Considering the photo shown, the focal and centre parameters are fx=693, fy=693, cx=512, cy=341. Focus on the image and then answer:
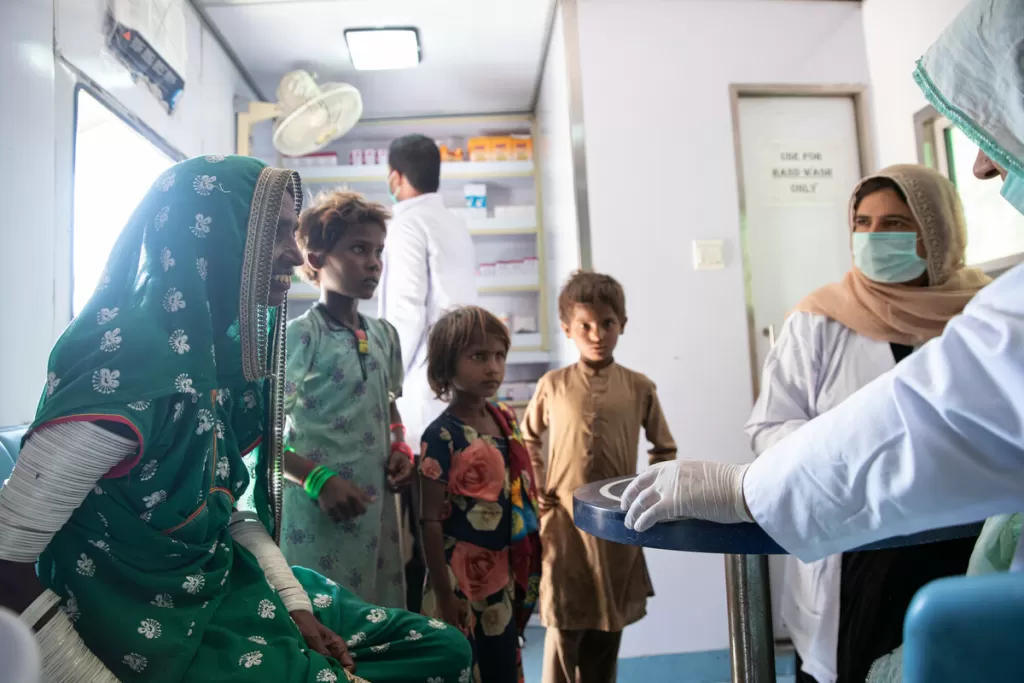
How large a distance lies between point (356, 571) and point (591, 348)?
975mm

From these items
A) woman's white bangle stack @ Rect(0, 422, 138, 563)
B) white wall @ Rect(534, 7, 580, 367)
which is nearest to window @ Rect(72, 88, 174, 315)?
woman's white bangle stack @ Rect(0, 422, 138, 563)

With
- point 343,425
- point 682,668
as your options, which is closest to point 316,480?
point 343,425

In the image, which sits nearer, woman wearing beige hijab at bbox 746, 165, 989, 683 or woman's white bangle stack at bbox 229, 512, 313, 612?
woman's white bangle stack at bbox 229, 512, 313, 612

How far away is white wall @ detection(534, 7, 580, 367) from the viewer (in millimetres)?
3131

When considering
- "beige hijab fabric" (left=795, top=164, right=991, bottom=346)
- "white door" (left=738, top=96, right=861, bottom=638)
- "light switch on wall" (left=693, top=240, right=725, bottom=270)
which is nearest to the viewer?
"beige hijab fabric" (left=795, top=164, right=991, bottom=346)

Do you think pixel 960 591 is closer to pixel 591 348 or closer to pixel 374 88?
pixel 591 348

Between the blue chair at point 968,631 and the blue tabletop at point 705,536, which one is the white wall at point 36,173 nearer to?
the blue tabletop at point 705,536

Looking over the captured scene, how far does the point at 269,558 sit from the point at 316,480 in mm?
361

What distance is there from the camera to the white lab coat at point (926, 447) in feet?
2.47

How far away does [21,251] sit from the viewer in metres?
1.84

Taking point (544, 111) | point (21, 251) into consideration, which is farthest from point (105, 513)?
point (544, 111)

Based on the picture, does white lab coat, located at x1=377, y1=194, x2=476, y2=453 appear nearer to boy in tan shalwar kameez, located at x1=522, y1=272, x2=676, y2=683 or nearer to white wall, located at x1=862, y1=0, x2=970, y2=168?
boy in tan shalwar kameez, located at x1=522, y1=272, x2=676, y2=683

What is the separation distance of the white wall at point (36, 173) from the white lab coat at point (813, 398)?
6.56 feet

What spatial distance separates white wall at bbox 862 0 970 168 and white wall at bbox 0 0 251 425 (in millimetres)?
2969
